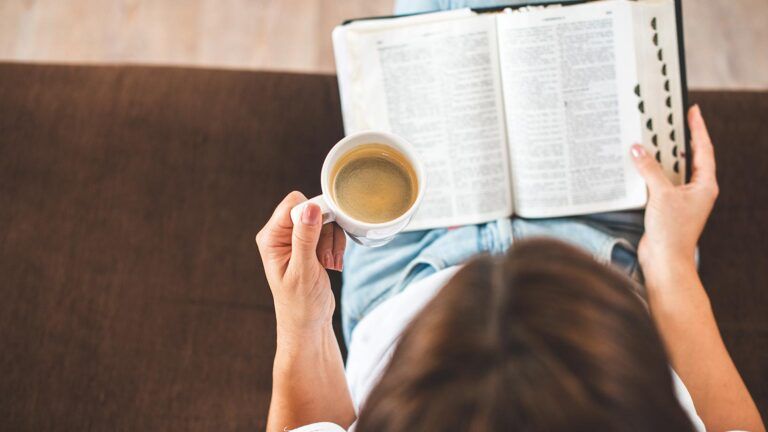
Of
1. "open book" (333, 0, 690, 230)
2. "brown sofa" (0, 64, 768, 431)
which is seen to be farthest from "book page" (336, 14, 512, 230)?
"brown sofa" (0, 64, 768, 431)

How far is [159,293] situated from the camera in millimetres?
860

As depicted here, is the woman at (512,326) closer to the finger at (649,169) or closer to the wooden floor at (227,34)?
the finger at (649,169)

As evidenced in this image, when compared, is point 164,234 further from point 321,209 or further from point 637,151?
point 637,151

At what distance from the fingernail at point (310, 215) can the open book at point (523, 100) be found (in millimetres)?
338

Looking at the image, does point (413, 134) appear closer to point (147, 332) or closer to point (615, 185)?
point (615, 185)

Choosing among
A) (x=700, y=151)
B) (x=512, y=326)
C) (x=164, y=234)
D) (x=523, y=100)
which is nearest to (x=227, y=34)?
(x=164, y=234)

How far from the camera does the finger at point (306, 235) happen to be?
20.2 inches

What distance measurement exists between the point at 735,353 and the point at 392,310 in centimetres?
56

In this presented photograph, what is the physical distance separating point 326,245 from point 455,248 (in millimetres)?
256

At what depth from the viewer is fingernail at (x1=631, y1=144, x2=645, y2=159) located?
793 mm

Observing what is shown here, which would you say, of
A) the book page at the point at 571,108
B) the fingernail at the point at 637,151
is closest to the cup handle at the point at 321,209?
the book page at the point at 571,108

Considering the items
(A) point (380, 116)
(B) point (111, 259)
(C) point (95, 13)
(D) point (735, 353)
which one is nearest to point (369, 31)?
(A) point (380, 116)

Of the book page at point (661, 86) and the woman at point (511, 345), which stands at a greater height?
the book page at point (661, 86)

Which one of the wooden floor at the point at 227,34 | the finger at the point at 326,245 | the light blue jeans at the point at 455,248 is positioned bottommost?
the light blue jeans at the point at 455,248
